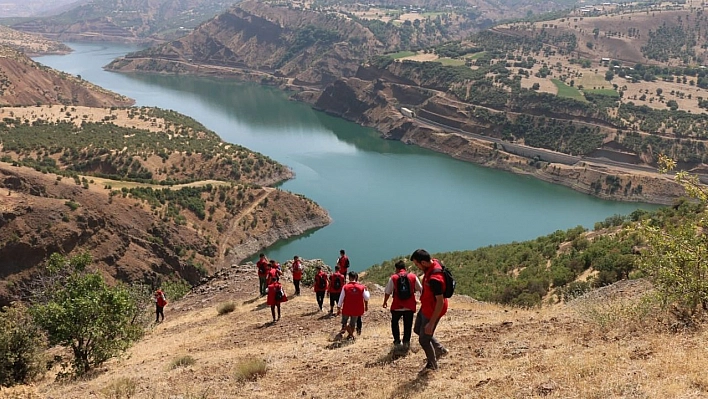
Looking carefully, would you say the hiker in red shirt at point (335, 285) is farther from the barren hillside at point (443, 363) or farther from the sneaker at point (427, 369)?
the sneaker at point (427, 369)

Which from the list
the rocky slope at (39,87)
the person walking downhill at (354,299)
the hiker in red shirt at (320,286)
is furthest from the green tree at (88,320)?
the rocky slope at (39,87)

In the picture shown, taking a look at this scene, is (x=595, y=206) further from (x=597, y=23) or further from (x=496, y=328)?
(x=597, y=23)

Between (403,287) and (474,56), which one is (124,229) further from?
(474,56)

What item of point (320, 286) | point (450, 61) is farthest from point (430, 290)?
point (450, 61)

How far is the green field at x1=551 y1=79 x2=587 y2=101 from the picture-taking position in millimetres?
95944

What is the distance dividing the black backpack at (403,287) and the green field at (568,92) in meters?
94.2

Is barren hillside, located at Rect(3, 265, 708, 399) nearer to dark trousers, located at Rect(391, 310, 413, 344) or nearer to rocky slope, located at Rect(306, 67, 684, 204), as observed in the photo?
dark trousers, located at Rect(391, 310, 413, 344)

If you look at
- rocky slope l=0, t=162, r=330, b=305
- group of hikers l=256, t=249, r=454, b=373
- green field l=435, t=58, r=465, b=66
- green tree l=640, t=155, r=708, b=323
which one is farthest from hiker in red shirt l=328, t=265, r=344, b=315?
green field l=435, t=58, r=465, b=66

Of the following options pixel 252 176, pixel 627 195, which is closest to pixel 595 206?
pixel 627 195

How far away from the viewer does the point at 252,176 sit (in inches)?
2670

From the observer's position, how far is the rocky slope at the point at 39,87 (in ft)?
308

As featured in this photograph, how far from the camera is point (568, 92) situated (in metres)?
99.1

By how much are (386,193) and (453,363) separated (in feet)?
205

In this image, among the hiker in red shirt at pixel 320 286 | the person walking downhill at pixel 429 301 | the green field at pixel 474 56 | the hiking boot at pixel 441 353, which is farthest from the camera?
the green field at pixel 474 56
